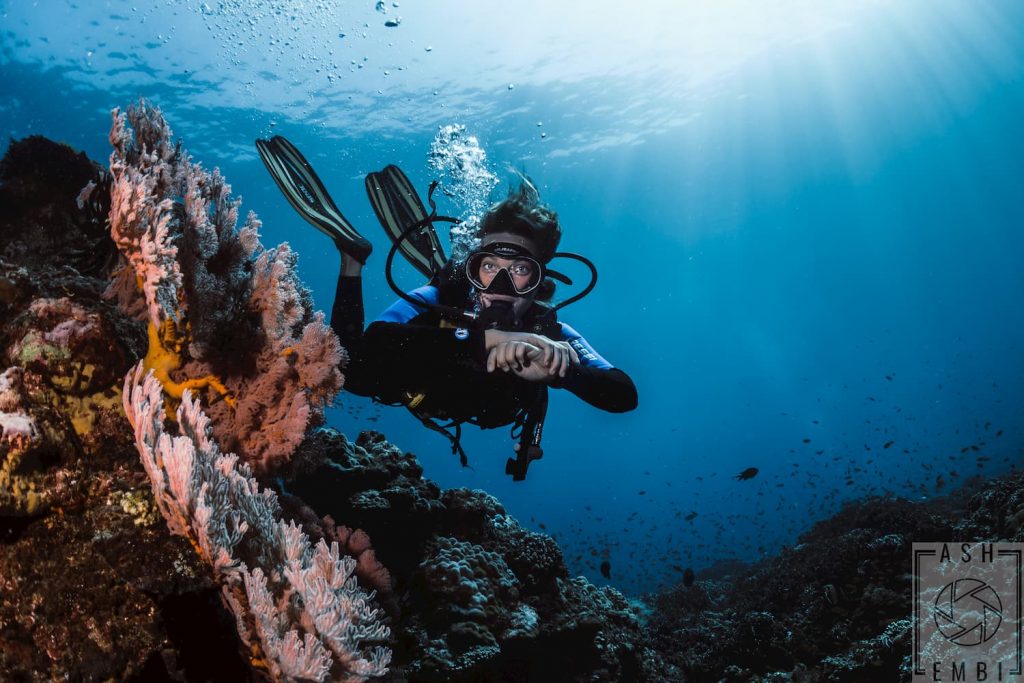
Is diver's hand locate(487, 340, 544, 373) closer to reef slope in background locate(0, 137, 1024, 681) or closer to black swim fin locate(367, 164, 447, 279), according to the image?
reef slope in background locate(0, 137, 1024, 681)

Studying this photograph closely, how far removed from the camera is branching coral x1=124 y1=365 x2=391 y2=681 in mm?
2059

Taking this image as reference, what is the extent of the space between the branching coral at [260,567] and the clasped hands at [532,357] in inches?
58.8

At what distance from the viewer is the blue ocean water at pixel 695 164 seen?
22.8 meters

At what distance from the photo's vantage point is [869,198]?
62062mm

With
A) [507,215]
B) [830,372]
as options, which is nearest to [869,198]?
[830,372]

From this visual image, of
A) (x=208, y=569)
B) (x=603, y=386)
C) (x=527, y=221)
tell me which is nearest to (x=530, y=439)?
(x=603, y=386)

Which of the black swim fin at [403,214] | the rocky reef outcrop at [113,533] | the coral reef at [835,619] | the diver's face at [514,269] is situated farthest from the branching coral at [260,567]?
the coral reef at [835,619]

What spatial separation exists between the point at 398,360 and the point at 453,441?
1208 mm

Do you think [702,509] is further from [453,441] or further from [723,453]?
[453,441]

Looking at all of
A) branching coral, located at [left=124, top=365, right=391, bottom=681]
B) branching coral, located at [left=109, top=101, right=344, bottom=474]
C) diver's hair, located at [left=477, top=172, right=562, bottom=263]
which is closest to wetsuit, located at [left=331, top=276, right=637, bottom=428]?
branching coral, located at [left=109, top=101, right=344, bottom=474]

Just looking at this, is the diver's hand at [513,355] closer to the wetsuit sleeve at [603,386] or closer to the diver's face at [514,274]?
the wetsuit sleeve at [603,386]

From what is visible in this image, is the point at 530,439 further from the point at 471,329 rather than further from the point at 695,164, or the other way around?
the point at 695,164

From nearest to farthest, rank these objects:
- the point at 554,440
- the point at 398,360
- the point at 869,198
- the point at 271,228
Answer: the point at 398,360, the point at 271,228, the point at 869,198, the point at 554,440

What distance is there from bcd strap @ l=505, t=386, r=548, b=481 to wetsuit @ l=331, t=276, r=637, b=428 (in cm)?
18
